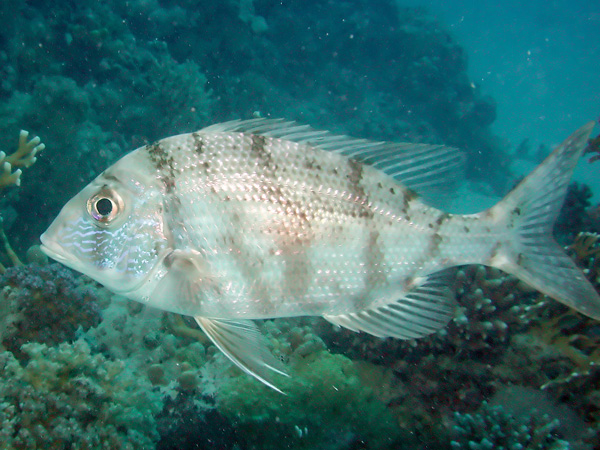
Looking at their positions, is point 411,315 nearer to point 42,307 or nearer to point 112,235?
point 112,235

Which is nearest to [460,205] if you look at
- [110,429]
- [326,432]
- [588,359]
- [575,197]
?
[575,197]

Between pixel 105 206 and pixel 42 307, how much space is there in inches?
99.6

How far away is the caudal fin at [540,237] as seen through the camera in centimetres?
234

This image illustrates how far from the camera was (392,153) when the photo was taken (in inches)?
99.1

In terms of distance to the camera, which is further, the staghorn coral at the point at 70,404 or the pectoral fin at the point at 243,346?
the staghorn coral at the point at 70,404

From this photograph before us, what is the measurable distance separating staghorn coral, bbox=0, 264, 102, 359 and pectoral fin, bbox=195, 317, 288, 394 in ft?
8.36

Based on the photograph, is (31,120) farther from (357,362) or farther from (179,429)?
(357,362)

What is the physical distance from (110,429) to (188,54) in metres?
14.4

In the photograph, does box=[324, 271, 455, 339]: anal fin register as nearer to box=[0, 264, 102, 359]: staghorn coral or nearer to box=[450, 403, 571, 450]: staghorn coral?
box=[450, 403, 571, 450]: staghorn coral

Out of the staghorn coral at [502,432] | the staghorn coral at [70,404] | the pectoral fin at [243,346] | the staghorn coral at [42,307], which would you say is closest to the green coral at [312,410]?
the staghorn coral at [502,432]

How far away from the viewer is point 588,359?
3.46m

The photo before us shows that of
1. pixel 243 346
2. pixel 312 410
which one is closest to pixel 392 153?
pixel 243 346

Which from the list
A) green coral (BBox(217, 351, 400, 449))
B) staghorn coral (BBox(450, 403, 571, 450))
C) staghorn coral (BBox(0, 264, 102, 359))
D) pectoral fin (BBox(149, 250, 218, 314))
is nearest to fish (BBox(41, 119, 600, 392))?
pectoral fin (BBox(149, 250, 218, 314))

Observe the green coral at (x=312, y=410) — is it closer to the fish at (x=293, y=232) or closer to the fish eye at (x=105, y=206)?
the fish at (x=293, y=232)
